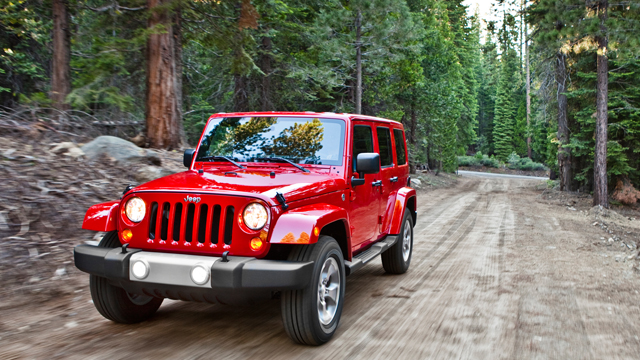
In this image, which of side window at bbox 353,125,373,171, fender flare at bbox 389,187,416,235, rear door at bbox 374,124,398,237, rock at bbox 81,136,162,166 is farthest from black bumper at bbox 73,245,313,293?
rock at bbox 81,136,162,166

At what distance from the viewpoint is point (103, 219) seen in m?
3.99

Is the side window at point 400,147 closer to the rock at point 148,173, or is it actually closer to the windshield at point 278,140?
the windshield at point 278,140

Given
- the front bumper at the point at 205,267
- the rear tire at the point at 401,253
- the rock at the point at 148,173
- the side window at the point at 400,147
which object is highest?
the side window at the point at 400,147

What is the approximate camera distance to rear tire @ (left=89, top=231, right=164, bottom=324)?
13.4ft

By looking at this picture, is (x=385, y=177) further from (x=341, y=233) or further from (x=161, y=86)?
(x=161, y=86)

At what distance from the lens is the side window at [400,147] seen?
6.78m

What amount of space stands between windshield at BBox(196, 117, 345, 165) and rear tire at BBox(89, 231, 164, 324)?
55.9 inches

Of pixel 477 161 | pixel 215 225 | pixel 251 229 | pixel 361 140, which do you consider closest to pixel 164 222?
pixel 215 225

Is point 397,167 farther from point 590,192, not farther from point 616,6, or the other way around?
point 590,192

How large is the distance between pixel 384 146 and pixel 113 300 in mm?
3598

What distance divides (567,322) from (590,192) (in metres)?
20.4

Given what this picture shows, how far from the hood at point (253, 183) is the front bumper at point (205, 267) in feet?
1.70

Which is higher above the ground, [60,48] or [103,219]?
[60,48]

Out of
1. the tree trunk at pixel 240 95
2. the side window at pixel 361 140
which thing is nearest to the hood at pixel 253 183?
the side window at pixel 361 140
